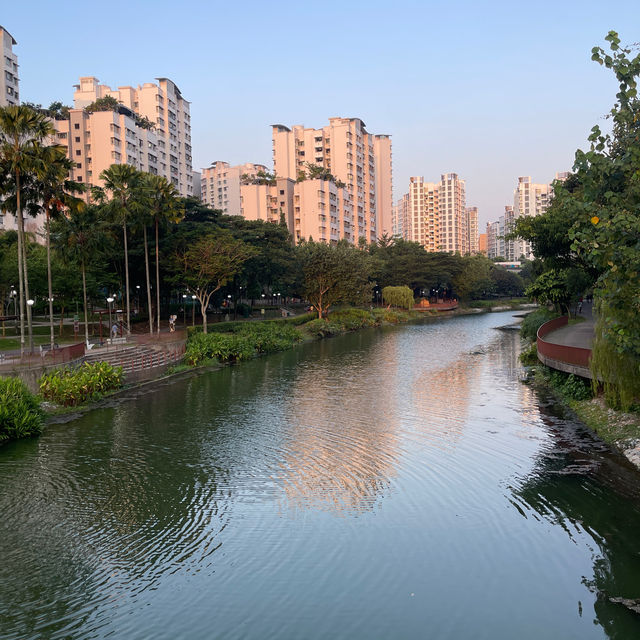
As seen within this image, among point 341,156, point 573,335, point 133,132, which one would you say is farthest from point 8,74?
point 573,335

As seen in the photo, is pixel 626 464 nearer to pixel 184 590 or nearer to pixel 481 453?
pixel 481 453

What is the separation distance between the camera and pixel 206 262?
57.9m

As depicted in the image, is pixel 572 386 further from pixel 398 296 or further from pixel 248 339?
pixel 398 296

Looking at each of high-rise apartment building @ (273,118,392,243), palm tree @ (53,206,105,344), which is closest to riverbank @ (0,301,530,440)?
palm tree @ (53,206,105,344)

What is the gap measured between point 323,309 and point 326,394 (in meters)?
52.4

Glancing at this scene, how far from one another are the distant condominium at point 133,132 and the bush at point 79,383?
82.3 m

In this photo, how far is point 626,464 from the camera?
63.7 ft

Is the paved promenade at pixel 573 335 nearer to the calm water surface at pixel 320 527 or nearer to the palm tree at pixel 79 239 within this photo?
the calm water surface at pixel 320 527

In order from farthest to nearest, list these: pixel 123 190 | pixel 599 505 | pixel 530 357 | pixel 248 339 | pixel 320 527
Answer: pixel 248 339 → pixel 123 190 → pixel 530 357 → pixel 599 505 → pixel 320 527

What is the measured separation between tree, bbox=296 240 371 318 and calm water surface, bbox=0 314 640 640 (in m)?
55.0

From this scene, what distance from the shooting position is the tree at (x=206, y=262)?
5775cm

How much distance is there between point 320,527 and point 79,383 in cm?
1963

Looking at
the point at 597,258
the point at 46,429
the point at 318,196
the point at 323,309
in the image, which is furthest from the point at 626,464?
the point at 318,196

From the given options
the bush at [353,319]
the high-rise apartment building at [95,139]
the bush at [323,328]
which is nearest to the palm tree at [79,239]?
the bush at [323,328]
